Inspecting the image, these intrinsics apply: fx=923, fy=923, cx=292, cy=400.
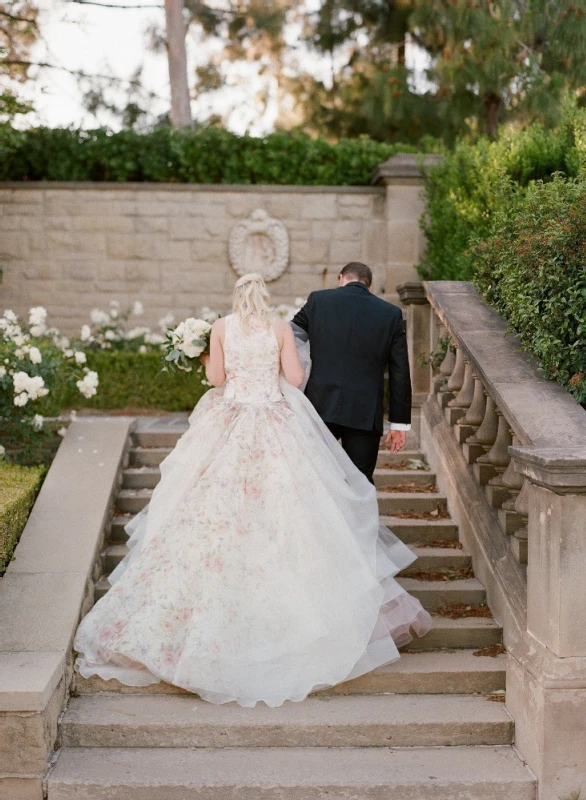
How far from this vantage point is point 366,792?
382 centimetres

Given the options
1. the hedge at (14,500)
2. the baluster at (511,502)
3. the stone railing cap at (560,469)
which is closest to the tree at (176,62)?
the hedge at (14,500)

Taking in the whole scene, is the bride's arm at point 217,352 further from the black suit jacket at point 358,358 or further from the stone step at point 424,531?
the stone step at point 424,531

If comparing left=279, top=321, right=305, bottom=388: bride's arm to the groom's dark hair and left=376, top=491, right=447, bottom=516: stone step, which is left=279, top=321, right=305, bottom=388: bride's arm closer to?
the groom's dark hair

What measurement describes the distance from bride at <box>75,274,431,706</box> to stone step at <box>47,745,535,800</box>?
0.95ft

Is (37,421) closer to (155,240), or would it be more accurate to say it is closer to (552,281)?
(552,281)

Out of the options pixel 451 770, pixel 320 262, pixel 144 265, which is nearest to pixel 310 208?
pixel 320 262

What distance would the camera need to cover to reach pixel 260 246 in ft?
34.8

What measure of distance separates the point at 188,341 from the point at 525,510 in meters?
2.10

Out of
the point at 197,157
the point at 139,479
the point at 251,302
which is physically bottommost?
the point at 139,479

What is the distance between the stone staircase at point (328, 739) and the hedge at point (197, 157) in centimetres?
700

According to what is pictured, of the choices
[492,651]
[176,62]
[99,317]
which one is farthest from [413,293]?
[176,62]

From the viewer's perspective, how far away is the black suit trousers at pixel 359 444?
5145 mm

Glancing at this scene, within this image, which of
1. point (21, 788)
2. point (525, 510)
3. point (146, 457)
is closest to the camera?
point (21, 788)

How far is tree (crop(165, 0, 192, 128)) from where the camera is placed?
502 inches
